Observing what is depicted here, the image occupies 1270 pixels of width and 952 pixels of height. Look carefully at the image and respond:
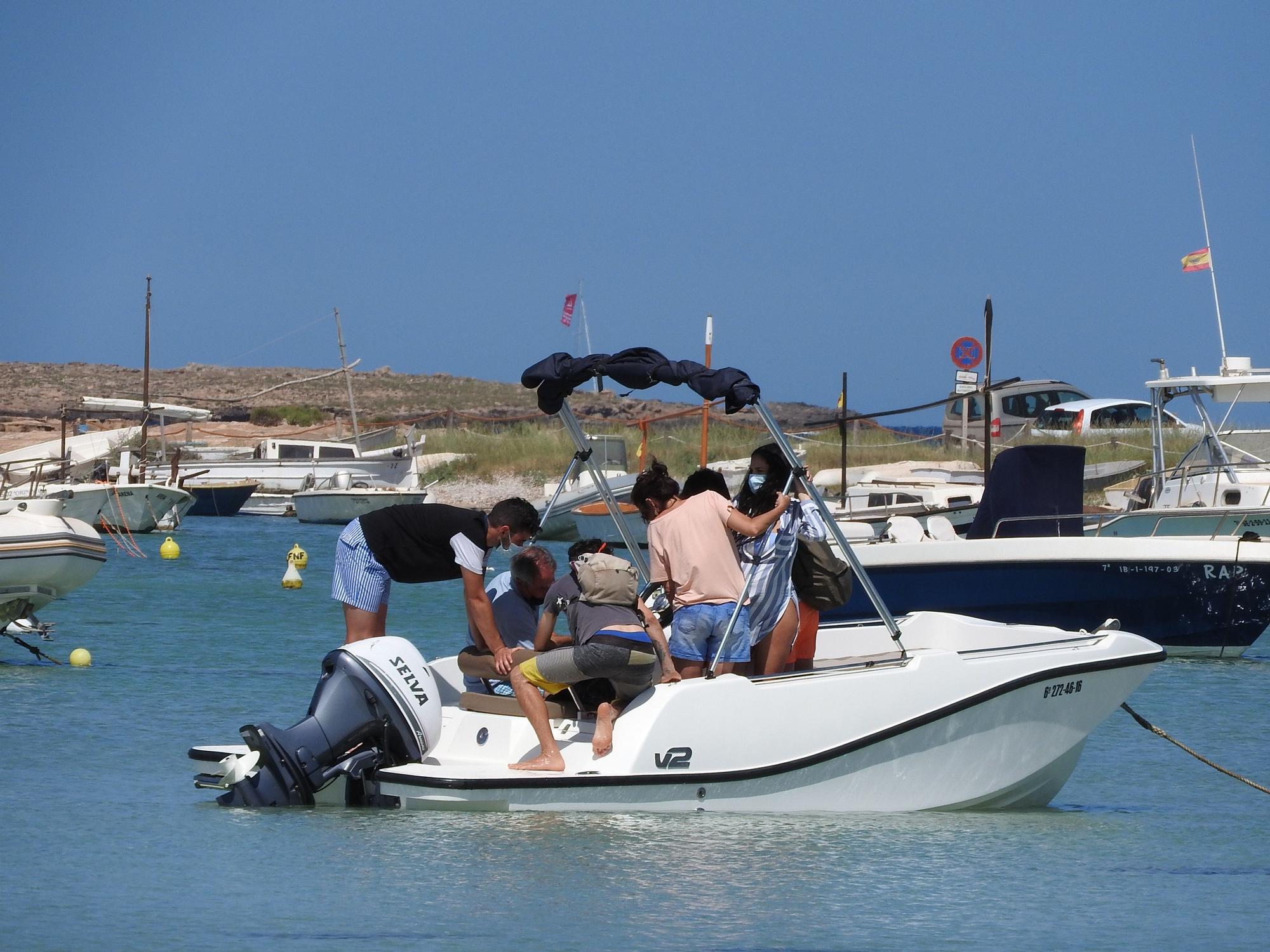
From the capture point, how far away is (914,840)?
7680 millimetres

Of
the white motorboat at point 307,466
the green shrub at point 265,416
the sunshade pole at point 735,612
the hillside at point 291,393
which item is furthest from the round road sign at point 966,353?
the green shrub at point 265,416

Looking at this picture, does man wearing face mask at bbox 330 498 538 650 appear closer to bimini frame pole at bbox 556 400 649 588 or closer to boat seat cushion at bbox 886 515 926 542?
bimini frame pole at bbox 556 400 649 588

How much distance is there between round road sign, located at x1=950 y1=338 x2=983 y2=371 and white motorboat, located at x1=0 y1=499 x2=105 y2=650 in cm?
1225

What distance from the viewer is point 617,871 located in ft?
23.0

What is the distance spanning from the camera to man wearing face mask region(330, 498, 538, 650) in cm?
786

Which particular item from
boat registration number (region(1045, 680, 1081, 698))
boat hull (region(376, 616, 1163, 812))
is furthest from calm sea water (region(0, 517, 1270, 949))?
boat registration number (region(1045, 680, 1081, 698))

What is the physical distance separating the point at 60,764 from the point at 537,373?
4.08 meters

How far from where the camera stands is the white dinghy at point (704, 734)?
7.57m

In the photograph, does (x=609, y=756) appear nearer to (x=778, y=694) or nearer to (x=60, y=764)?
(x=778, y=694)

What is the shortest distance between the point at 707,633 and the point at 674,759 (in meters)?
0.65

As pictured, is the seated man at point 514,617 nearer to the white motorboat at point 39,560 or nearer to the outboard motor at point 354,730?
the outboard motor at point 354,730

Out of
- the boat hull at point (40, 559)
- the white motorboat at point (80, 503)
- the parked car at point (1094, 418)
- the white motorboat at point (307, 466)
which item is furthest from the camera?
the white motorboat at point (307, 466)

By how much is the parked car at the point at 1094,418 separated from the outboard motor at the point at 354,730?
24059mm

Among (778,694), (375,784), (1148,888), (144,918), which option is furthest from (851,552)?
(144,918)
